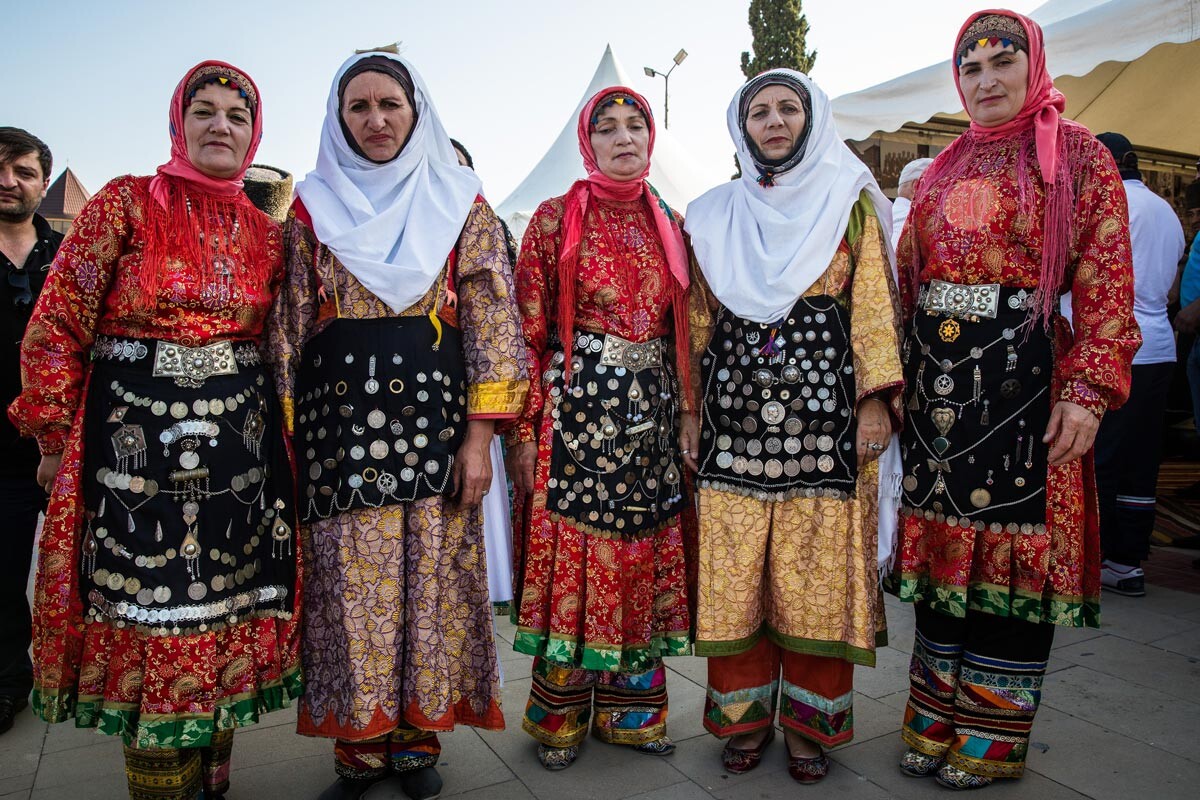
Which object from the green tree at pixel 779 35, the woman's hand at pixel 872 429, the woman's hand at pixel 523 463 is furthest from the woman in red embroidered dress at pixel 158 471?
the green tree at pixel 779 35

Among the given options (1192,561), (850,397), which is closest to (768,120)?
(850,397)

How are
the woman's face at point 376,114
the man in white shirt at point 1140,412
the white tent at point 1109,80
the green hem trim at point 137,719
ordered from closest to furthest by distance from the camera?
1. the green hem trim at point 137,719
2. the woman's face at point 376,114
3. the white tent at point 1109,80
4. the man in white shirt at point 1140,412

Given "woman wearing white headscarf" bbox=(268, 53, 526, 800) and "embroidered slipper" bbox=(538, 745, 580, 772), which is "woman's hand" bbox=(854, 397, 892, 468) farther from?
"embroidered slipper" bbox=(538, 745, 580, 772)

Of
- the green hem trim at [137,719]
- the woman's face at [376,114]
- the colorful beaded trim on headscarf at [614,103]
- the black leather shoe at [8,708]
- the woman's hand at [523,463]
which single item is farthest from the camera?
the black leather shoe at [8,708]

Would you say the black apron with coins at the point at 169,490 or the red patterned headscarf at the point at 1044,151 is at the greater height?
the red patterned headscarf at the point at 1044,151

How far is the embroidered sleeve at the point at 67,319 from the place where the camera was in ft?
6.63

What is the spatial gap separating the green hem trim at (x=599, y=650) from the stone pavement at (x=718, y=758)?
0.33 metres

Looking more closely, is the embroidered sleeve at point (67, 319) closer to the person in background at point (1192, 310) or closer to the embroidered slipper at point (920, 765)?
the embroidered slipper at point (920, 765)

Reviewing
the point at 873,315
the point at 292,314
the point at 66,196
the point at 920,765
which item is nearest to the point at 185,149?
the point at 292,314

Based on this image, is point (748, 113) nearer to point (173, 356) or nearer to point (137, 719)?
point (173, 356)

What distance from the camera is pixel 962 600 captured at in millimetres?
2316

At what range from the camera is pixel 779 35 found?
17234mm

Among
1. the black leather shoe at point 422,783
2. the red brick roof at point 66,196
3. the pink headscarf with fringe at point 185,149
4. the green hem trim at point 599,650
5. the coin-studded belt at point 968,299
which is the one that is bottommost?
the black leather shoe at point 422,783

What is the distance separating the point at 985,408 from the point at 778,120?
1.00 metres
